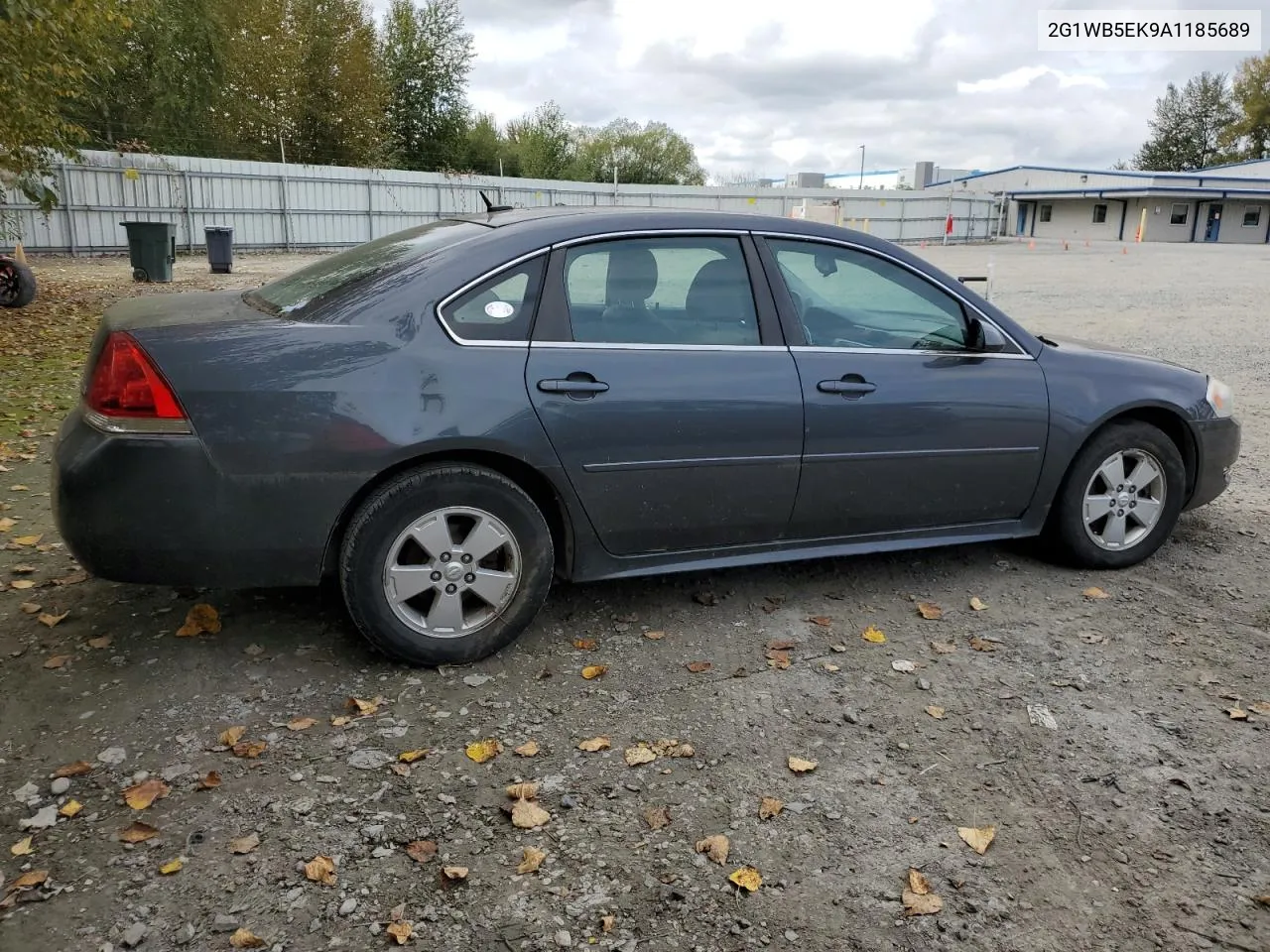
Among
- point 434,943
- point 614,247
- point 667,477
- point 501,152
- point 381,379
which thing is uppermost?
point 501,152

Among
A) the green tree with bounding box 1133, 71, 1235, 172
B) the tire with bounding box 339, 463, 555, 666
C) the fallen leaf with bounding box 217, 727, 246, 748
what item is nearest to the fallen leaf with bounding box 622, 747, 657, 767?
the tire with bounding box 339, 463, 555, 666

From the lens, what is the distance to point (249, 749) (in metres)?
3.23

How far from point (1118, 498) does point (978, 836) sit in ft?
8.39

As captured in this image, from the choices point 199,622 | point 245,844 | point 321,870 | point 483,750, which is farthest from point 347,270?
point 321,870

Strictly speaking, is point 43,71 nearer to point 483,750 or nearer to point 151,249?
point 151,249

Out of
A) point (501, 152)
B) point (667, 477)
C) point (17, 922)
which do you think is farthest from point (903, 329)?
point (501, 152)

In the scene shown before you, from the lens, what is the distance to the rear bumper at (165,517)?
11.0ft

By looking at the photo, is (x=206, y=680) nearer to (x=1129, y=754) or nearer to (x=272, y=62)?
(x=1129, y=754)

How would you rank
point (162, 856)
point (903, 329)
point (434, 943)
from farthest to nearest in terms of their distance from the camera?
1. point (903, 329)
2. point (162, 856)
3. point (434, 943)

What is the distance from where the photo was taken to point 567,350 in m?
3.83

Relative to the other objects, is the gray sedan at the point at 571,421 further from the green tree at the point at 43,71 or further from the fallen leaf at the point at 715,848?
the green tree at the point at 43,71

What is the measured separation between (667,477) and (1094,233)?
6608cm

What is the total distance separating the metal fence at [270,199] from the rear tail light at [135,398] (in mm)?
16927

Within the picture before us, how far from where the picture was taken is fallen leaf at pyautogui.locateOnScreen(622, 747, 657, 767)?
3234 millimetres
